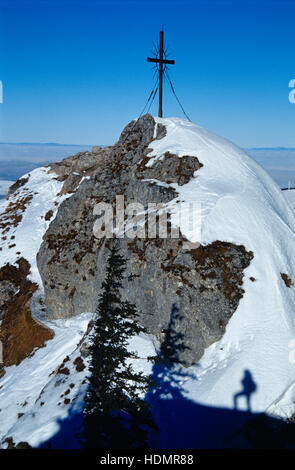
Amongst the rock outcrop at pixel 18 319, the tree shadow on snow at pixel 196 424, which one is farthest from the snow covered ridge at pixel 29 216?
the tree shadow on snow at pixel 196 424

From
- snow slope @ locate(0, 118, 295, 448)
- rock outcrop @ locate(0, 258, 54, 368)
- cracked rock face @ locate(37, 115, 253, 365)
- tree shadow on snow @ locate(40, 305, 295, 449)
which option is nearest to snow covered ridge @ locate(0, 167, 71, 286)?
rock outcrop @ locate(0, 258, 54, 368)

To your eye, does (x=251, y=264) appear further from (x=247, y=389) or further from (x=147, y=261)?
(x=247, y=389)

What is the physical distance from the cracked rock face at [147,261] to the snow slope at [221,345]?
34.6 inches

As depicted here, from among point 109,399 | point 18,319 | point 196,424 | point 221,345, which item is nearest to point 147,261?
point 221,345

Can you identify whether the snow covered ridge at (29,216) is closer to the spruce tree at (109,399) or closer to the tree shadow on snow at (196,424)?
the tree shadow on snow at (196,424)

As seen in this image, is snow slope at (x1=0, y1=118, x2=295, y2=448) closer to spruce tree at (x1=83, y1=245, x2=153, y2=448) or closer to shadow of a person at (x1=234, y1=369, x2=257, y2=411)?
shadow of a person at (x1=234, y1=369, x2=257, y2=411)

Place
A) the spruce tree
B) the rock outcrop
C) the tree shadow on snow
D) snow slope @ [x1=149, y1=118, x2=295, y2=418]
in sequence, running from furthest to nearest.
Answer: the rock outcrop, snow slope @ [x1=149, y1=118, x2=295, y2=418], the tree shadow on snow, the spruce tree

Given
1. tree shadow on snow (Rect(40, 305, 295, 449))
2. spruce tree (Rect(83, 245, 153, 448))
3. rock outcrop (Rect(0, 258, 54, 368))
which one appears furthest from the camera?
rock outcrop (Rect(0, 258, 54, 368))

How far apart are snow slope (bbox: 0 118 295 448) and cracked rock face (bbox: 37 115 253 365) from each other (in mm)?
879

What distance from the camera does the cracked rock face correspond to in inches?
680

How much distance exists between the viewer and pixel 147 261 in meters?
19.9

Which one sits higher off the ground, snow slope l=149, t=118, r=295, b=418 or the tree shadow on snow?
snow slope l=149, t=118, r=295, b=418

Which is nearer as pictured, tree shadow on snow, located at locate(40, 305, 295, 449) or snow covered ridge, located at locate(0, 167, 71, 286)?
tree shadow on snow, located at locate(40, 305, 295, 449)
